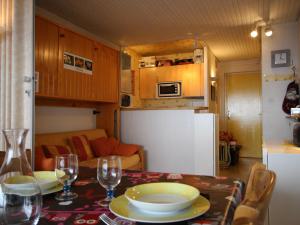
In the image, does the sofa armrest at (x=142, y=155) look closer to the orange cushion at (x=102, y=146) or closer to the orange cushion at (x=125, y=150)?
the orange cushion at (x=125, y=150)

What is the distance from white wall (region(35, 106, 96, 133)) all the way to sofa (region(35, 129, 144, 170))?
17 cm

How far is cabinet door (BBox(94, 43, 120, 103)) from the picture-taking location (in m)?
4.13

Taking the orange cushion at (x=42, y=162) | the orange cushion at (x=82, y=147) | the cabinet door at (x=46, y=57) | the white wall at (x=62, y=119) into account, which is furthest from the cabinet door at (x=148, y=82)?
the orange cushion at (x=42, y=162)

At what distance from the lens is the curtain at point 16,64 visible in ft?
7.84

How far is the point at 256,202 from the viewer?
0.64 metres

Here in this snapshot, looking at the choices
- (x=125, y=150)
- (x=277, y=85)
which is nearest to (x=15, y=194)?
(x=125, y=150)

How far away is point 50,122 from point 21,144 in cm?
296

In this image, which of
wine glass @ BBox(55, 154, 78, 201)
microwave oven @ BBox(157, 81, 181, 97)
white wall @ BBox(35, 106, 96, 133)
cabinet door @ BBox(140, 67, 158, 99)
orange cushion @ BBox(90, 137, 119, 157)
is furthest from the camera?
cabinet door @ BBox(140, 67, 158, 99)

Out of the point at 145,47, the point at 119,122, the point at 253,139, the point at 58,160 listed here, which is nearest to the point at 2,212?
the point at 58,160

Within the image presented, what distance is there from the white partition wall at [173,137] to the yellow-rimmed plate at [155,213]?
3.06m

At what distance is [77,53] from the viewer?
144 inches

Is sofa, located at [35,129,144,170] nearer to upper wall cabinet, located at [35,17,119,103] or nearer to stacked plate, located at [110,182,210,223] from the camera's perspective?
upper wall cabinet, located at [35,17,119,103]

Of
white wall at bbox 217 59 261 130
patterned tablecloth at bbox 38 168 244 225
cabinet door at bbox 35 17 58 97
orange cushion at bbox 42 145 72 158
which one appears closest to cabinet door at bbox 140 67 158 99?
white wall at bbox 217 59 261 130

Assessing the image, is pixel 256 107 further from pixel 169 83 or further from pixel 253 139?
pixel 169 83
